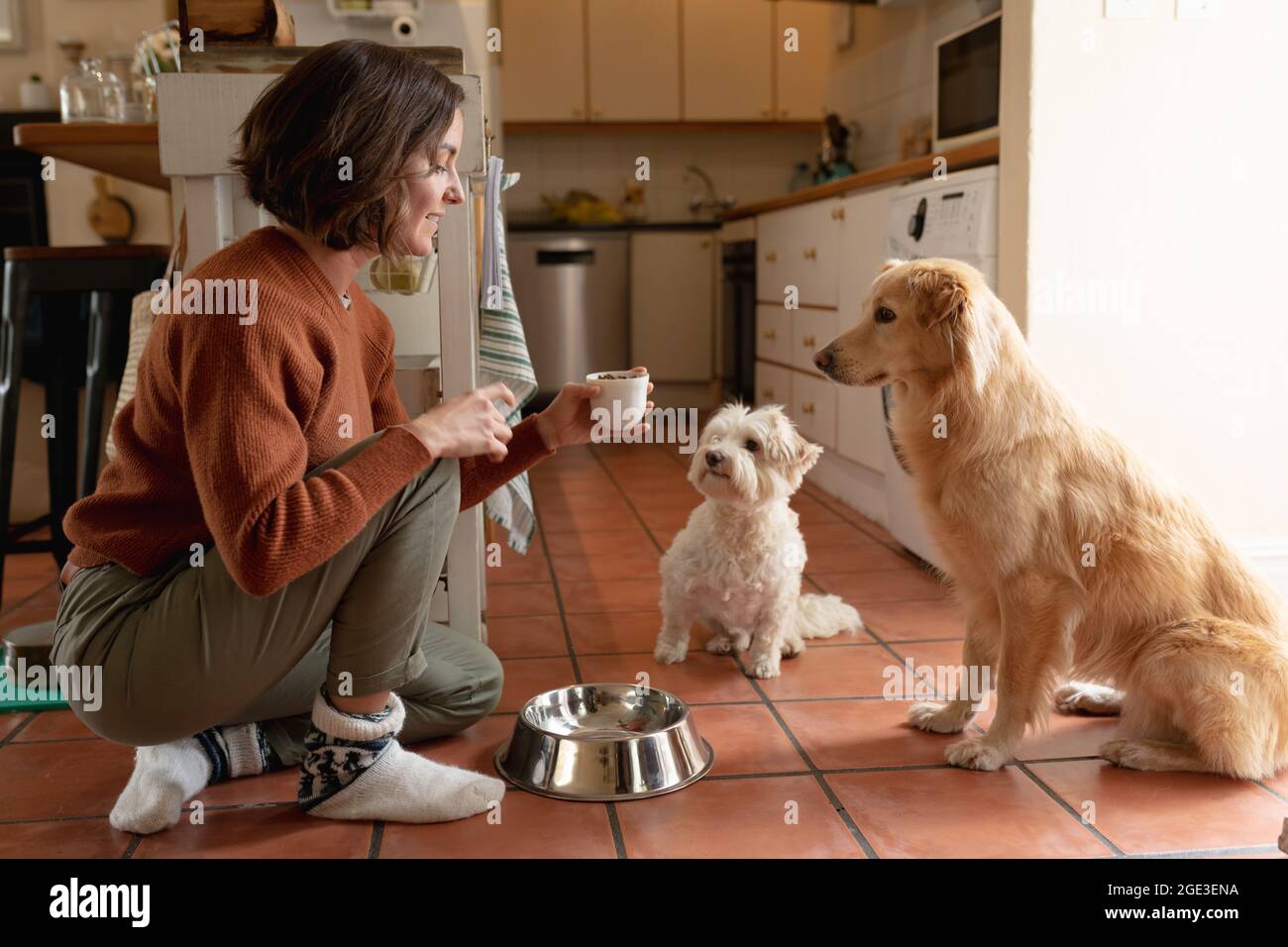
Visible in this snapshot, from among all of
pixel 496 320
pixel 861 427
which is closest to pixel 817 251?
pixel 861 427

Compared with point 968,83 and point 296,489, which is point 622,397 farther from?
point 968,83

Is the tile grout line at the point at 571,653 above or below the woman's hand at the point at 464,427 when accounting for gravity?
below

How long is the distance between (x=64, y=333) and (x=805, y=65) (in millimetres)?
5198

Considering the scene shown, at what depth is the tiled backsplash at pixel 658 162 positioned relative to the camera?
7.23 meters

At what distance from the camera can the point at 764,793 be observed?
1909 millimetres

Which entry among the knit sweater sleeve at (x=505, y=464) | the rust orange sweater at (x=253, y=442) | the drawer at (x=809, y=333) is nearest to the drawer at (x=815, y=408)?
the drawer at (x=809, y=333)

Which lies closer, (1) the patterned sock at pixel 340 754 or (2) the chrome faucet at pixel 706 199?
(1) the patterned sock at pixel 340 754

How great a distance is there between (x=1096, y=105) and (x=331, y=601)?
2172 mm

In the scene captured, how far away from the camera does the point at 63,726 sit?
2.26m

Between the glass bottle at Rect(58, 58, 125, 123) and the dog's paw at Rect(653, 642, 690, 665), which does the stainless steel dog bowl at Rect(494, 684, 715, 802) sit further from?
the glass bottle at Rect(58, 58, 125, 123)

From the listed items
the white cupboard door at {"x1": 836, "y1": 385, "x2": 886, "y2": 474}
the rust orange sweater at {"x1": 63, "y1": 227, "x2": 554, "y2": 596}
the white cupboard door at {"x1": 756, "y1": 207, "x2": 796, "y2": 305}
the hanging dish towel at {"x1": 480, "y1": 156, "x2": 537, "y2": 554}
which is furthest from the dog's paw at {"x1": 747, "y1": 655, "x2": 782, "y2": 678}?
the white cupboard door at {"x1": 756, "y1": 207, "x2": 796, "y2": 305}

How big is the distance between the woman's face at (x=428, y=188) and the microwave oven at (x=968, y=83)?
1.91 metres

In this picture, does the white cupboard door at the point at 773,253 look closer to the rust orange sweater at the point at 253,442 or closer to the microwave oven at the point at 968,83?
the microwave oven at the point at 968,83
